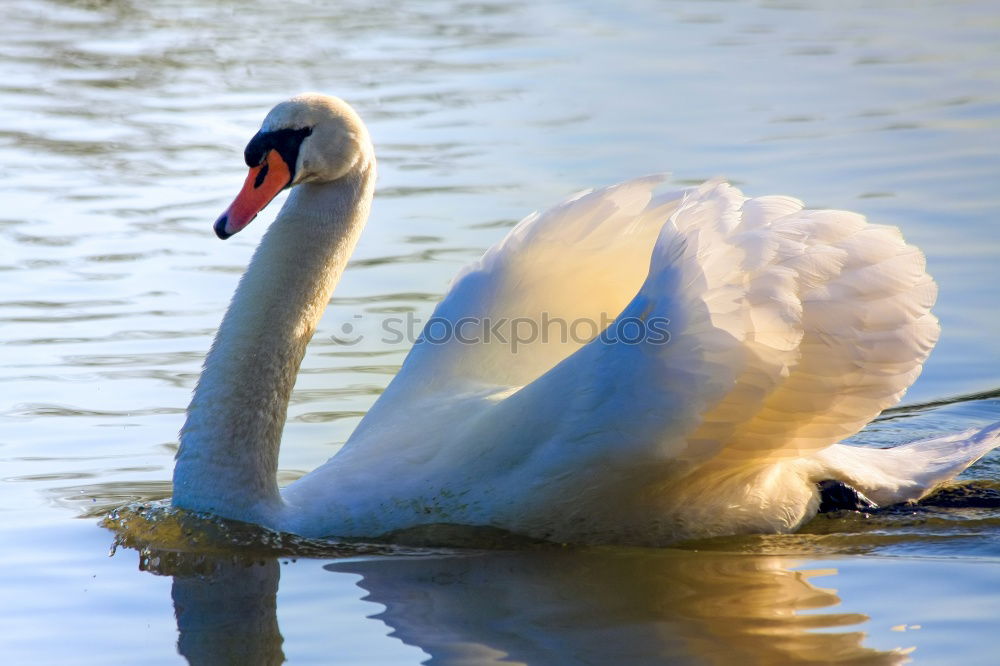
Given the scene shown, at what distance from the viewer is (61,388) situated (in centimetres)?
810

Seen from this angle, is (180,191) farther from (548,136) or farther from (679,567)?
(679,567)

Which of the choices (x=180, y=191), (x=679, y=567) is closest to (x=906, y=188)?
(x=180, y=191)

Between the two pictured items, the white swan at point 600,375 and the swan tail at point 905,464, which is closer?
the white swan at point 600,375

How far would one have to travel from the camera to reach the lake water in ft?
17.7

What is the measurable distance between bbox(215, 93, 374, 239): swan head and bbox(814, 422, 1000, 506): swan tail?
2.30m

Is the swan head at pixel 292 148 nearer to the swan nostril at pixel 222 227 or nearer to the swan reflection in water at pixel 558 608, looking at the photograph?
the swan nostril at pixel 222 227

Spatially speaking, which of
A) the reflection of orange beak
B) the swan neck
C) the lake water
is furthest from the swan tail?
the reflection of orange beak

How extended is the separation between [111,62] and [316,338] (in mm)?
8506

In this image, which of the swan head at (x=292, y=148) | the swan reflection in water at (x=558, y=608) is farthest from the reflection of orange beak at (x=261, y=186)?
the swan reflection in water at (x=558, y=608)

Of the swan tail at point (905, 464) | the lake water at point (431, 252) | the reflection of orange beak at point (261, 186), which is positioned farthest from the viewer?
the swan tail at point (905, 464)

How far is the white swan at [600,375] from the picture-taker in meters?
5.73

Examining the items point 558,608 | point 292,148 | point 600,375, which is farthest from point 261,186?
point 558,608

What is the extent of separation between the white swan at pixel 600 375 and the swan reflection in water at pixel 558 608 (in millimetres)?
214

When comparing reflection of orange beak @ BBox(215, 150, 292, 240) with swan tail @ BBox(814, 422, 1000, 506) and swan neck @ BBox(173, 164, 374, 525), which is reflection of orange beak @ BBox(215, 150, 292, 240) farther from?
swan tail @ BBox(814, 422, 1000, 506)
